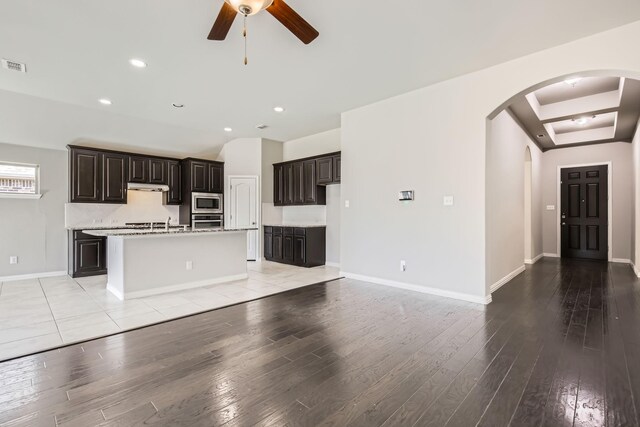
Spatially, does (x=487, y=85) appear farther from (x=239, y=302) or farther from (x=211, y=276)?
(x=211, y=276)

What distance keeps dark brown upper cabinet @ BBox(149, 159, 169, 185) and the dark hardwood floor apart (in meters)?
4.35

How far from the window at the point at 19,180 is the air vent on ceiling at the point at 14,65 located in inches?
103

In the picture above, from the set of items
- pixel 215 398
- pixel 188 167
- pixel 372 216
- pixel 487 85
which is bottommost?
pixel 215 398

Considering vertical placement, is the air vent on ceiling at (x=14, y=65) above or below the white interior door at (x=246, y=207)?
above

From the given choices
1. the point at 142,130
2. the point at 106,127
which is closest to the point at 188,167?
the point at 142,130

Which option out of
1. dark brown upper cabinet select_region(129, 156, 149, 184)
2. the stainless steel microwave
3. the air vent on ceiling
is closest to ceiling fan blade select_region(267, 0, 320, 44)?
the air vent on ceiling

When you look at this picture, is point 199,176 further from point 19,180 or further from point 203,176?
point 19,180

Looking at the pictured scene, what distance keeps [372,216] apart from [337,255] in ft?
6.04

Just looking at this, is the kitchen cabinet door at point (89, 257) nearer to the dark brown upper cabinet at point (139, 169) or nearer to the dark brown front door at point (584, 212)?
the dark brown upper cabinet at point (139, 169)

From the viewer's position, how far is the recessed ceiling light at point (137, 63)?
3.54m

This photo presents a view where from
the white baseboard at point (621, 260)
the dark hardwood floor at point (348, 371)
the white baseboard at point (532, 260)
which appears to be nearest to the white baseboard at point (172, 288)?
the dark hardwood floor at point (348, 371)

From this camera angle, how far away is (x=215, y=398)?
6.17ft

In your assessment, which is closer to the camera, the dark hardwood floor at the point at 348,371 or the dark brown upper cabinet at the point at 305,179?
the dark hardwood floor at the point at 348,371

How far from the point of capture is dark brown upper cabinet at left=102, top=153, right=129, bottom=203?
602cm
